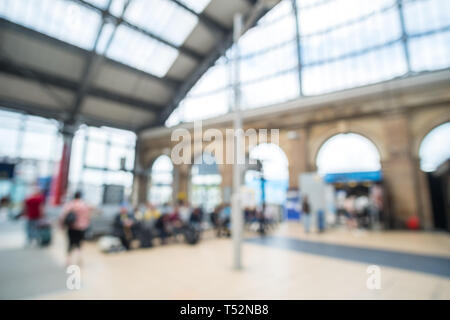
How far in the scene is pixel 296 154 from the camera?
40.4ft

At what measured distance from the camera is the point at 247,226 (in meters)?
10.8

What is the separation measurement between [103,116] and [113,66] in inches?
172

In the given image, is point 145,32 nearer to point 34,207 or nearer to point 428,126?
point 34,207

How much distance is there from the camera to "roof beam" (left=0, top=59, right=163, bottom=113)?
11.9 m

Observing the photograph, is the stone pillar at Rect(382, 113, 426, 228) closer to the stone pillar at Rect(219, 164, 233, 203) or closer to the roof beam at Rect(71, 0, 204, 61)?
the stone pillar at Rect(219, 164, 233, 203)

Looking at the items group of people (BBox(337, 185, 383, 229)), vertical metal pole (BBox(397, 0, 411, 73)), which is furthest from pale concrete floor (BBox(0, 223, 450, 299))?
vertical metal pole (BBox(397, 0, 411, 73))

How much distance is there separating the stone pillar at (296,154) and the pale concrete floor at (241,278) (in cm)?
685

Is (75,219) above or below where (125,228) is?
above

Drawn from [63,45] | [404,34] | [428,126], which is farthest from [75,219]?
[404,34]

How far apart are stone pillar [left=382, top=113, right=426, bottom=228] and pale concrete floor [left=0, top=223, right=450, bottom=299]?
4.92 metres
